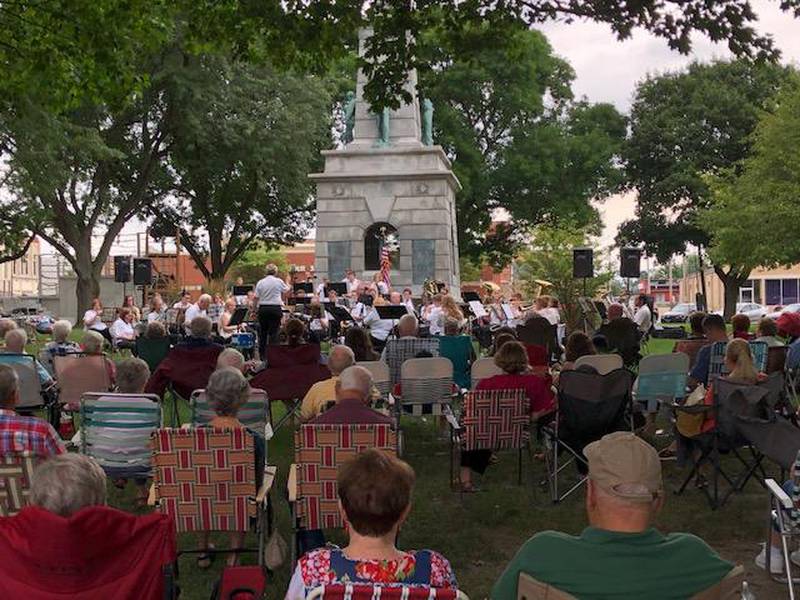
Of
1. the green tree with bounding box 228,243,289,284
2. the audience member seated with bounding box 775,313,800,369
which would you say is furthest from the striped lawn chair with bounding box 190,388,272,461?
the green tree with bounding box 228,243,289,284

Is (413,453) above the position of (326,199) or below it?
below

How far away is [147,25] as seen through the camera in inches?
581

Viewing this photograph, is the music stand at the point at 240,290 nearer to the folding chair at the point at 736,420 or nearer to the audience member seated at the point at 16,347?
the audience member seated at the point at 16,347

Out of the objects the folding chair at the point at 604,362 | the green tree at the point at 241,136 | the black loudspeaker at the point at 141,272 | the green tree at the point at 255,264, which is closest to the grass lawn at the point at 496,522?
the folding chair at the point at 604,362

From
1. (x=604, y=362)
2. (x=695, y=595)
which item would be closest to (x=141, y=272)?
(x=604, y=362)

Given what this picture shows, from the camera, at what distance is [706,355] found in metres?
9.62

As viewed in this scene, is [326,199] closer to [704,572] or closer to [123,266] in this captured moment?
[123,266]

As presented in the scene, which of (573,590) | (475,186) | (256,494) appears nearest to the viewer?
(573,590)

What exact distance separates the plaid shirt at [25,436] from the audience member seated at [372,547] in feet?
8.41

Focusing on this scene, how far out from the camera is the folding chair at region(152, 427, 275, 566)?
5246 mm

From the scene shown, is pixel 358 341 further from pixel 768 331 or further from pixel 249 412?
A: pixel 768 331

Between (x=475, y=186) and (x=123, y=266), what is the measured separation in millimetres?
17420

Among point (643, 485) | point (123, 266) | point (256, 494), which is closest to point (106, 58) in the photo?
point (256, 494)

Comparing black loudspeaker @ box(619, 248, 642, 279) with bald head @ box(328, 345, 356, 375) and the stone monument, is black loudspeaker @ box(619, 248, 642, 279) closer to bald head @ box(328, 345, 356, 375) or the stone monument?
the stone monument
